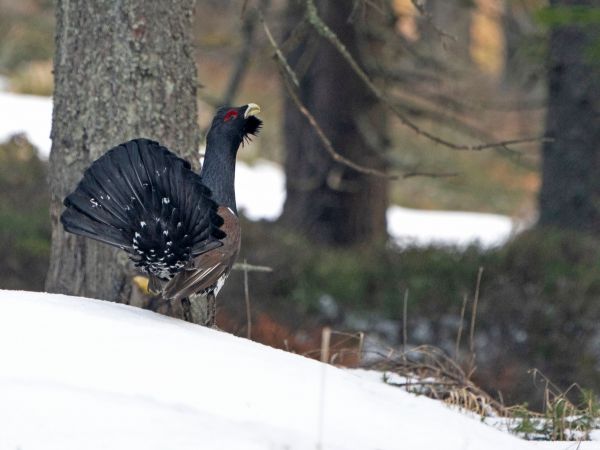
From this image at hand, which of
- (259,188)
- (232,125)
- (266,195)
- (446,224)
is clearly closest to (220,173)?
(232,125)

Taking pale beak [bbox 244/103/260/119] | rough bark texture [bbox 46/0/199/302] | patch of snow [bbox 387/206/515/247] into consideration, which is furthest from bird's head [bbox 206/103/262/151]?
patch of snow [bbox 387/206/515/247]

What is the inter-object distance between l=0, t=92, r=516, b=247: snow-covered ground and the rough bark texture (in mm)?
9988

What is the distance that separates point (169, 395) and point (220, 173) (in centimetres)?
173

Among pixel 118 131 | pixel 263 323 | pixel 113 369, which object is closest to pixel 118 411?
pixel 113 369

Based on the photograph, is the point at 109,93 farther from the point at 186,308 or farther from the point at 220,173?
the point at 186,308

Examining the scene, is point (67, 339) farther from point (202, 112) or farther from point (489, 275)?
point (202, 112)

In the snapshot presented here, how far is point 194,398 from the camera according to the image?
3.63 m

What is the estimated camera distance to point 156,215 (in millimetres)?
4535

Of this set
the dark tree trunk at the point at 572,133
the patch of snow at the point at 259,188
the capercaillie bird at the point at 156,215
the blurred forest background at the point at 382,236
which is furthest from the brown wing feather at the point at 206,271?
the patch of snow at the point at 259,188

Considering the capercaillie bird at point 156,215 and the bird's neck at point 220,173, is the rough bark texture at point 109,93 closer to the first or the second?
the bird's neck at point 220,173

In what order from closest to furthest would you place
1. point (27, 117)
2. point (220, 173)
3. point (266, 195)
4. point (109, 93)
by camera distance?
point (220, 173), point (109, 93), point (266, 195), point (27, 117)

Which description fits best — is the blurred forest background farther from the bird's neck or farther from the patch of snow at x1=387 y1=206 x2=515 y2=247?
the patch of snow at x1=387 y1=206 x2=515 y2=247

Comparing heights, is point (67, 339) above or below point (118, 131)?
below

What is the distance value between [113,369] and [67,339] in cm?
26
